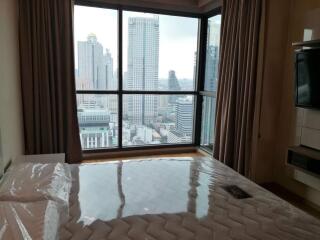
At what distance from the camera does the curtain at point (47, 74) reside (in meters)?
3.25

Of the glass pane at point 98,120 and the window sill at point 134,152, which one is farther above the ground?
the glass pane at point 98,120

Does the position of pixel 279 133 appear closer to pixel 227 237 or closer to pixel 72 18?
pixel 227 237

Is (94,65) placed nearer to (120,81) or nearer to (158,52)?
(120,81)

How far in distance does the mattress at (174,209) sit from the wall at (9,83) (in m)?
0.77

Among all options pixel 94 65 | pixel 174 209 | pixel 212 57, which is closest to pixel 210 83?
pixel 212 57

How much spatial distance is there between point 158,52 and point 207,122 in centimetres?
147

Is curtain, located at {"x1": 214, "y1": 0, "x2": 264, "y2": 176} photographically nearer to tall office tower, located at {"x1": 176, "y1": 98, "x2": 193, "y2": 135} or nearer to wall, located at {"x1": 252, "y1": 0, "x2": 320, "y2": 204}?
wall, located at {"x1": 252, "y1": 0, "x2": 320, "y2": 204}

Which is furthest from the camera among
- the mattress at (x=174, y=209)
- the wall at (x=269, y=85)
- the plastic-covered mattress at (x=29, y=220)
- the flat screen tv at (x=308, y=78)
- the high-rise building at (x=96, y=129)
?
the high-rise building at (x=96, y=129)

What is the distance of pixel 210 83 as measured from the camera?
14.4ft

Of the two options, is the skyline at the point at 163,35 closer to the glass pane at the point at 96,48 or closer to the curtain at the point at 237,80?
the glass pane at the point at 96,48

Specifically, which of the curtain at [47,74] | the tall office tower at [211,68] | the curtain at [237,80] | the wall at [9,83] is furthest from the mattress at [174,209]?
the tall office tower at [211,68]

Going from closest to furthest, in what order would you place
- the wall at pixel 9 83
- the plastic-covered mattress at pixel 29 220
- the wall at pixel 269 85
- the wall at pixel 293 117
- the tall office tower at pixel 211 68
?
the plastic-covered mattress at pixel 29 220 → the wall at pixel 9 83 → the wall at pixel 293 117 → the wall at pixel 269 85 → the tall office tower at pixel 211 68

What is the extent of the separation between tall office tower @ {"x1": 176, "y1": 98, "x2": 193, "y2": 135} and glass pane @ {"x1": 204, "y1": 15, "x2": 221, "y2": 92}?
0.43 metres

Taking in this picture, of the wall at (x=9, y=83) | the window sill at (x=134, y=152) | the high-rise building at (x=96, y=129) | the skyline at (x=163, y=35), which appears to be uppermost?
the skyline at (x=163, y=35)
